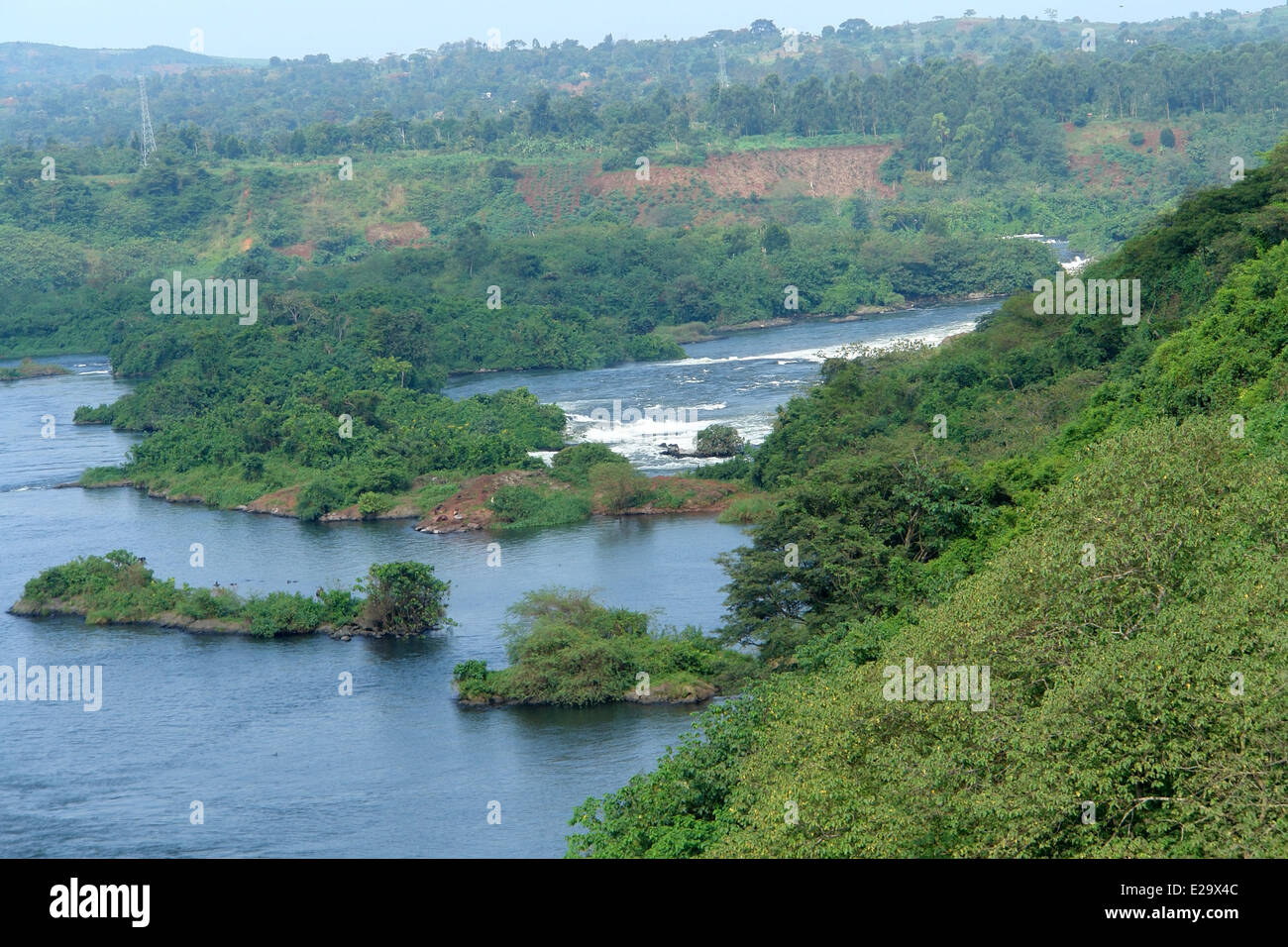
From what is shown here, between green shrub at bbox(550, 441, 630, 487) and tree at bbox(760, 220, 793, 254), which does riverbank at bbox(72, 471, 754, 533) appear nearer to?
green shrub at bbox(550, 441, 630, 487)

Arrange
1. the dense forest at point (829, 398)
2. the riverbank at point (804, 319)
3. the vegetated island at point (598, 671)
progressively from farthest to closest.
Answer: the riverbank at point (804, 319) < the vegetated island at point (598, 671) < the dense forest at point (829, 398)

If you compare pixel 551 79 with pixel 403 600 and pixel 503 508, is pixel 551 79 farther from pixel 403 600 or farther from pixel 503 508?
pixel 403 600

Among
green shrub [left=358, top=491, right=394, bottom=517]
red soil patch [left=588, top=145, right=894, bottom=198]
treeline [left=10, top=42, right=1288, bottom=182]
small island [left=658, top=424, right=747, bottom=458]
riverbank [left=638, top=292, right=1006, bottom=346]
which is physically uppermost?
treeline [left=10, top=42, right=1288, bottom=182]

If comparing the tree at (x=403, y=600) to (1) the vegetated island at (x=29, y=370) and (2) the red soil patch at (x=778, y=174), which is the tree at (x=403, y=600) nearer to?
(1) the vegetated island at (x=29, y=370)

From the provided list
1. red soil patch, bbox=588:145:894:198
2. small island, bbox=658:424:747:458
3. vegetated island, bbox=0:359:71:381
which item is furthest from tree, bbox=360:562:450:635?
red soil patch, bbox=588:145:894:198

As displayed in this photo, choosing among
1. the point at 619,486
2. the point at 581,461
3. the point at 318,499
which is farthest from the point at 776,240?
the point at 318,499

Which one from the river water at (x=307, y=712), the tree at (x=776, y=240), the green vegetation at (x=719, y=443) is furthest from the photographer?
the tree at (x=776, y=240)

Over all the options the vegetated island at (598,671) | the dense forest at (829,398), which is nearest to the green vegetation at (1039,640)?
the dense forest at (829,398)
